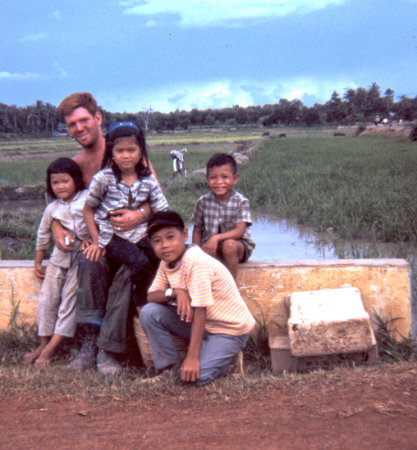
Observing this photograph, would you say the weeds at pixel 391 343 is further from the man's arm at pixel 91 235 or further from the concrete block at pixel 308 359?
the man's arm at pixel 91 235

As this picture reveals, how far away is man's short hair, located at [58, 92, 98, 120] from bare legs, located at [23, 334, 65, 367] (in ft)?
4.69

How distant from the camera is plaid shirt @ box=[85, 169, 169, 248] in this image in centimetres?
314

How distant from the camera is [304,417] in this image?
228 cm

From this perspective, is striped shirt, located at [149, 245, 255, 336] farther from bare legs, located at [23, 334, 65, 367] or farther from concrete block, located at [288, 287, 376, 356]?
bare legs, located at [23, 334, 65, 367]

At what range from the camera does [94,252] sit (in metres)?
3.12

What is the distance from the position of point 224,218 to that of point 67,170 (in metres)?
1.03

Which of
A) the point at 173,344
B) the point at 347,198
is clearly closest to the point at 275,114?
the point at 347,198

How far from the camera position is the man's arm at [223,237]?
125 inches

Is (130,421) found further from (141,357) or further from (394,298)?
(394,298)

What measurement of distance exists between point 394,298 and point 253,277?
865 mm

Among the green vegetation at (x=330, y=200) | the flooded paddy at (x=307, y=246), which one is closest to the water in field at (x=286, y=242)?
the flooded paddy at (x=307, y=246)

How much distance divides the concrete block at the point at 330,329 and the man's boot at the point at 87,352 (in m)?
1.19

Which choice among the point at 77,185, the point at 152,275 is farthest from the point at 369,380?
the point at 77,185

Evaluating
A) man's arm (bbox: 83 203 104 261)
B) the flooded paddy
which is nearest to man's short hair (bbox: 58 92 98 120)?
man's arm (bbox: 83 203 104 261)
